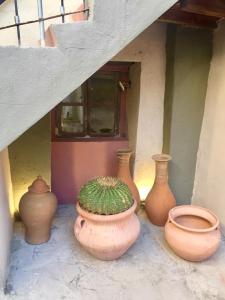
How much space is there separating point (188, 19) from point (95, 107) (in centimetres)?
114

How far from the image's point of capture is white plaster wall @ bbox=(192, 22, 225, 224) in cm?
217

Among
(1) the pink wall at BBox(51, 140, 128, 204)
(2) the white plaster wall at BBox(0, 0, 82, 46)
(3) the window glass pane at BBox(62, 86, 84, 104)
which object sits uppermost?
(2) the white plaster wall at BBox(0, 0, 82, 46)

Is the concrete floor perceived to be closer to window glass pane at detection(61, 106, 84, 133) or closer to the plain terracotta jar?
the plain terracotta jar

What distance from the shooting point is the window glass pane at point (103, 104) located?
8.52 ft

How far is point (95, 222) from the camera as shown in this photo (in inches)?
70.6

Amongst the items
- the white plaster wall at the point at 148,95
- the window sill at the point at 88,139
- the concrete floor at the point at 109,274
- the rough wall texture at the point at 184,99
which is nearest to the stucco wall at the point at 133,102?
the white plaster wall at the point at 148,95

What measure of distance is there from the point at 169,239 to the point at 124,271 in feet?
1.30

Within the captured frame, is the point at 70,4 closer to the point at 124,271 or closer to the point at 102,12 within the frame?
the point at 102,12

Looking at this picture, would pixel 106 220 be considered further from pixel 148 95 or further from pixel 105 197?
pixel 148 95

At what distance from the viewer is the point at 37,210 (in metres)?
1.92

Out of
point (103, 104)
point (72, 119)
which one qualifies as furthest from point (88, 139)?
point (103, 104)

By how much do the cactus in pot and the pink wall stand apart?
0.81 metres

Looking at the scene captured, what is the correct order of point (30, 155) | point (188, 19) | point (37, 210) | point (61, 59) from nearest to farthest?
point (61, 59) → point (37, 210) → point (188, 19) → point (30, 155)

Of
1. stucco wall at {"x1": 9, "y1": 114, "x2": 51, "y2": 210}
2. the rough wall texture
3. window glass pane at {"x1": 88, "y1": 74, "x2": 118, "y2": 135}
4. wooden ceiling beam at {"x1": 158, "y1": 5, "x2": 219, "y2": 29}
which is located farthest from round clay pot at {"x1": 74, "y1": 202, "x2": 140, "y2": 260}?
wooden ceiling beam at {"x1": 158, "y1": 5, "x2": 219, "y2": 29}
